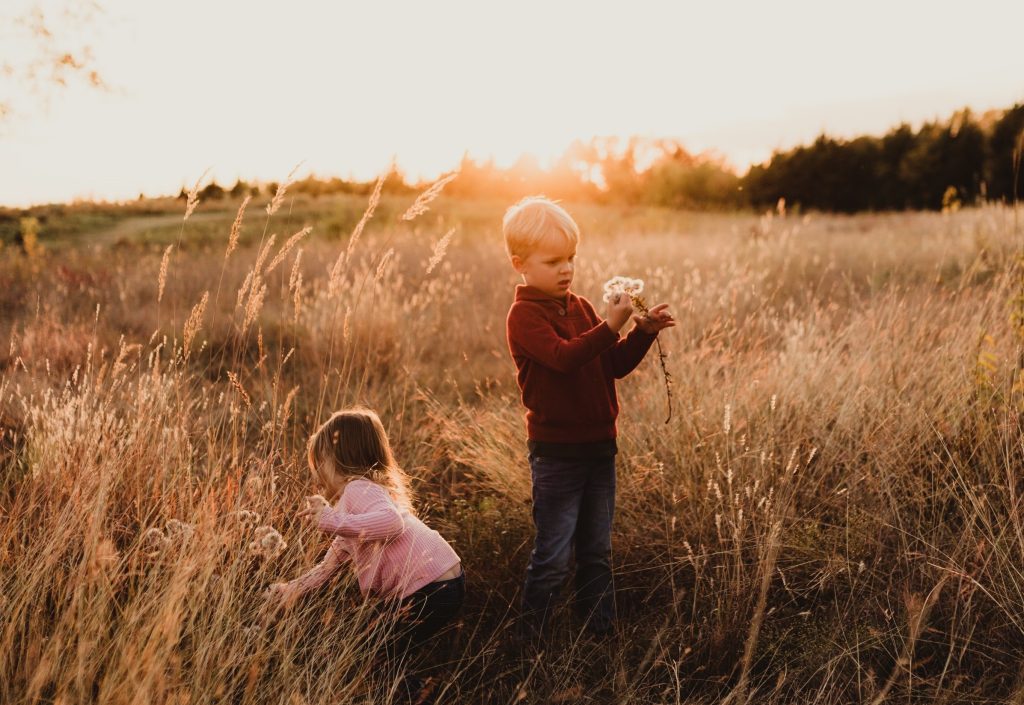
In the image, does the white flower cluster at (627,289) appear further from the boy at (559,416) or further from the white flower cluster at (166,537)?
the white flower cluster at (166,537)

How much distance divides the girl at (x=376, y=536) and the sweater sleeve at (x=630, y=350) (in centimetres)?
83

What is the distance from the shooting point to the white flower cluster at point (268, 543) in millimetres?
2337

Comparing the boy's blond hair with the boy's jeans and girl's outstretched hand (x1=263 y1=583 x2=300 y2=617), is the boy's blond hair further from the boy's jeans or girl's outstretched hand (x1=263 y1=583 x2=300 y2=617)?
girl's outstretched hand (x1=263 y1=583 x2=300 y2=617)

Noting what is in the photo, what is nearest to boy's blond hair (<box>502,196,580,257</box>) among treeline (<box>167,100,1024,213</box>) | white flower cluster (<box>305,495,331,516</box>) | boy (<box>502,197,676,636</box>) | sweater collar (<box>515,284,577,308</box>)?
boy (<box>502,197,676,636</box>)

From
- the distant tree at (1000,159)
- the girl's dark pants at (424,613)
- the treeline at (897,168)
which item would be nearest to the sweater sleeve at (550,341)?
the girl's dark pants at (424,613)

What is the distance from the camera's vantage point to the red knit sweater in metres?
2.58

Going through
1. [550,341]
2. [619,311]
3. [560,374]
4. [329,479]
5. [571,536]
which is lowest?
[571,536]

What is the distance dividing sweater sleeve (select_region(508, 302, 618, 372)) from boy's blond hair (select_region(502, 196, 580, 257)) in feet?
0.67

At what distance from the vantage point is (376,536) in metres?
2.35

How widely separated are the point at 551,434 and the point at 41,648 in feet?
5.03

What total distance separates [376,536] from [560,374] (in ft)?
2.61

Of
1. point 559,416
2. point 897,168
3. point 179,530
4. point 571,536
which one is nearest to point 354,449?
point 179,530

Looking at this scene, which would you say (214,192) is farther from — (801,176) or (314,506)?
(314,506)

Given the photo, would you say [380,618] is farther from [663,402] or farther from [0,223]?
[0,223]
